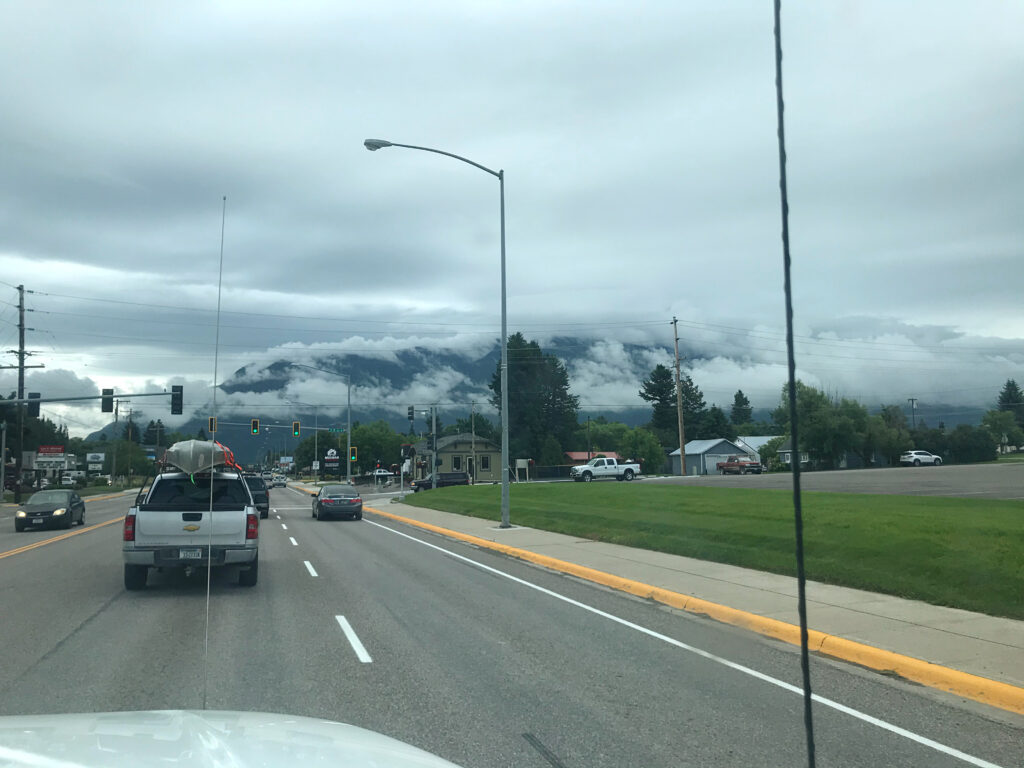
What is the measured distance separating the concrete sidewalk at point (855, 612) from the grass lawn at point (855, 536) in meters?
0.40

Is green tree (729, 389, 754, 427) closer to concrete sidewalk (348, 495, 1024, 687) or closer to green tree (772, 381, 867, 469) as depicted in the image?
green tree (772, 381, 867, 469)

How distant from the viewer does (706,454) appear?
108 meters

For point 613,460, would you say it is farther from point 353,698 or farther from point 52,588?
point 353,698

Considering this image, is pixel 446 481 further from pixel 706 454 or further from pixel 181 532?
pixel 181 532

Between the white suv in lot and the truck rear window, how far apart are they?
71.5 meters

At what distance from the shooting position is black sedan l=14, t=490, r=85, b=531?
29.5m

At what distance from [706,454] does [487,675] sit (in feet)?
341

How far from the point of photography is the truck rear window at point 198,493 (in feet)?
42.1

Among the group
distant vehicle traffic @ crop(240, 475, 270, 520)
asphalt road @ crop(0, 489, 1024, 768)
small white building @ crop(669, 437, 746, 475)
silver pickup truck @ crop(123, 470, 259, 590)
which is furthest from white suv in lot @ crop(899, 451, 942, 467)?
silver pickup truck @ crop(123, 470, 259, 590)

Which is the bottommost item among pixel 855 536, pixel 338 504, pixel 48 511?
pixel 338 504

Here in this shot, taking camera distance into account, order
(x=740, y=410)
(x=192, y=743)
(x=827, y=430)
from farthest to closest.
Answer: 1. (x=740, y=410)
2. (x=827, y=430)
3. (x=192, y=743)

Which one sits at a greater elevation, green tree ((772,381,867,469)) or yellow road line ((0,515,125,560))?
green tree ((772,381,867,469))

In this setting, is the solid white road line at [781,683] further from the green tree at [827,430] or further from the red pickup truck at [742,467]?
the red pickup truck at [742,467]

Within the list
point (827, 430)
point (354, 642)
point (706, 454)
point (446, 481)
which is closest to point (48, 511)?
point (354, 642)
